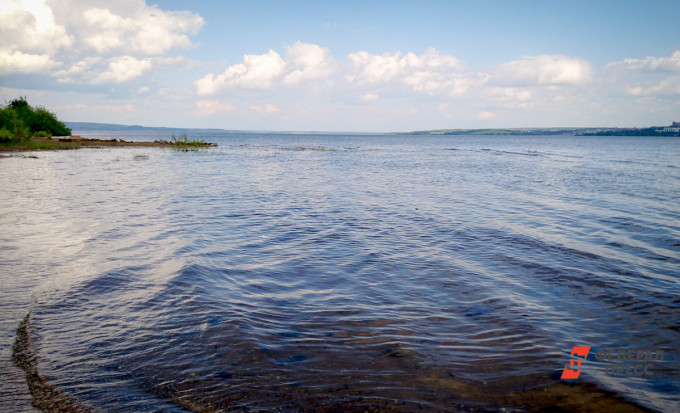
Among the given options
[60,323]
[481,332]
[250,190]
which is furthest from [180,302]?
[250,190]

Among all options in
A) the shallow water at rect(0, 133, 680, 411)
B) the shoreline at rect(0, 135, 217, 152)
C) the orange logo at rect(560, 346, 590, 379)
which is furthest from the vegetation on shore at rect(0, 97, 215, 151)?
the orange logo at rect(560, 346, 590, 379)

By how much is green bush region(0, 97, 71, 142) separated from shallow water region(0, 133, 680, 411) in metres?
55.1

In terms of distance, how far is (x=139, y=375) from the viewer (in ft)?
17.4

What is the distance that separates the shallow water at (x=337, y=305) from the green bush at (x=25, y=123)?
55065mm

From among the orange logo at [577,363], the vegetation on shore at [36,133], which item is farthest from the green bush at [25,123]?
the orange logo at [577,363]

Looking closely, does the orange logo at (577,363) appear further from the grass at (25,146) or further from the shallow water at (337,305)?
the grass at (25,146)

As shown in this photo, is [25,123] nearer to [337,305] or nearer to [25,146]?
[25,146]

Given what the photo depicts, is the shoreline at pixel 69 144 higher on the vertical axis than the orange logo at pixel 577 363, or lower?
higher

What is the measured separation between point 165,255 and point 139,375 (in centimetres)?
661

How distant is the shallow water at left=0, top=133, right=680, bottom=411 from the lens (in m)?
5.22

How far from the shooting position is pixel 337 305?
812cm

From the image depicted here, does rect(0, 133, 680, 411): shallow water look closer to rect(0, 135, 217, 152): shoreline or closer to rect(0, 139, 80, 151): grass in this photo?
rect(0, 139, 80, 151): grass

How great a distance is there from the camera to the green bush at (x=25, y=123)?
191ft

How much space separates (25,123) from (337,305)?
85.1 metres
